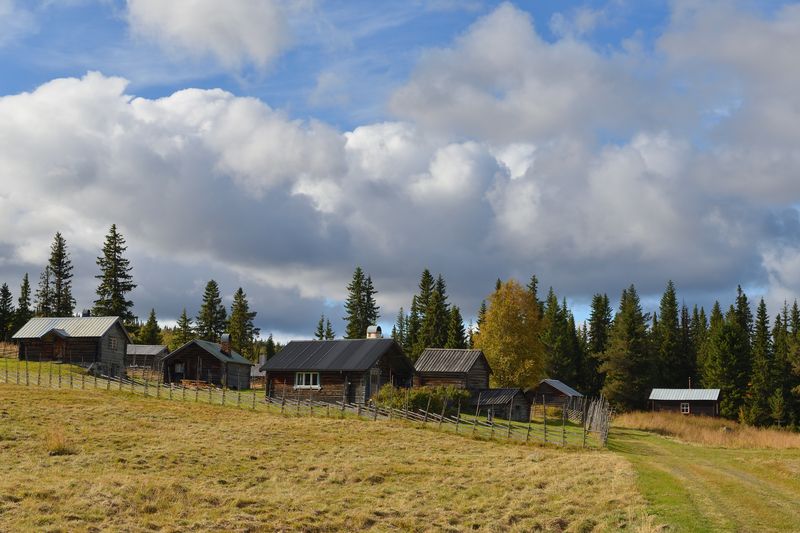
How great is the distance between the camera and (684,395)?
304 ft

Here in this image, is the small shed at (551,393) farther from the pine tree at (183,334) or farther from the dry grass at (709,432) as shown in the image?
the pine tree at (183,334)

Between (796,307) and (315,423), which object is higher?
(796,307)

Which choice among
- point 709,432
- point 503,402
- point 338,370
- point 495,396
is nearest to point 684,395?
point 709,432

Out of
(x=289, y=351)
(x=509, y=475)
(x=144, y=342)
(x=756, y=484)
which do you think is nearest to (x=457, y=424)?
(x=509, y=475)

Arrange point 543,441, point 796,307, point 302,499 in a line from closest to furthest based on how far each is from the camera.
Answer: point 302,499 < point 543,441 < point 796,307

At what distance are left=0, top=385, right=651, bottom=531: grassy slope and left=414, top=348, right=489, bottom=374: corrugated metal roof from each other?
886 inches

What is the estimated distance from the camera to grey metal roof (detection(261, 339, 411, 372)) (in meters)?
62.5

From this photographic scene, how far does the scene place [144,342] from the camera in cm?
11900

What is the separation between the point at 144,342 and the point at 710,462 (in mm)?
94698

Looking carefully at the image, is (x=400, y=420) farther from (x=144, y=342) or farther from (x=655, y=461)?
(x=144, y=342)

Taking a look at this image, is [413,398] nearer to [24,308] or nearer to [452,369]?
[452,369]

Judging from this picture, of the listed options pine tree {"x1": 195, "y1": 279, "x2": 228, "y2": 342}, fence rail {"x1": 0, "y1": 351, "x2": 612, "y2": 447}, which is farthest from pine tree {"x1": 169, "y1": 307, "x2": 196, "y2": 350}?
fence rail {"x1": 0, "y1": 351, "x2": 612, "y2": 447}

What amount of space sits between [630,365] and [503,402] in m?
36.9

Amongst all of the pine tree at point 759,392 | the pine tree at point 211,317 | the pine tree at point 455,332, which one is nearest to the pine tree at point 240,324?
the pine tree at point 211,317
